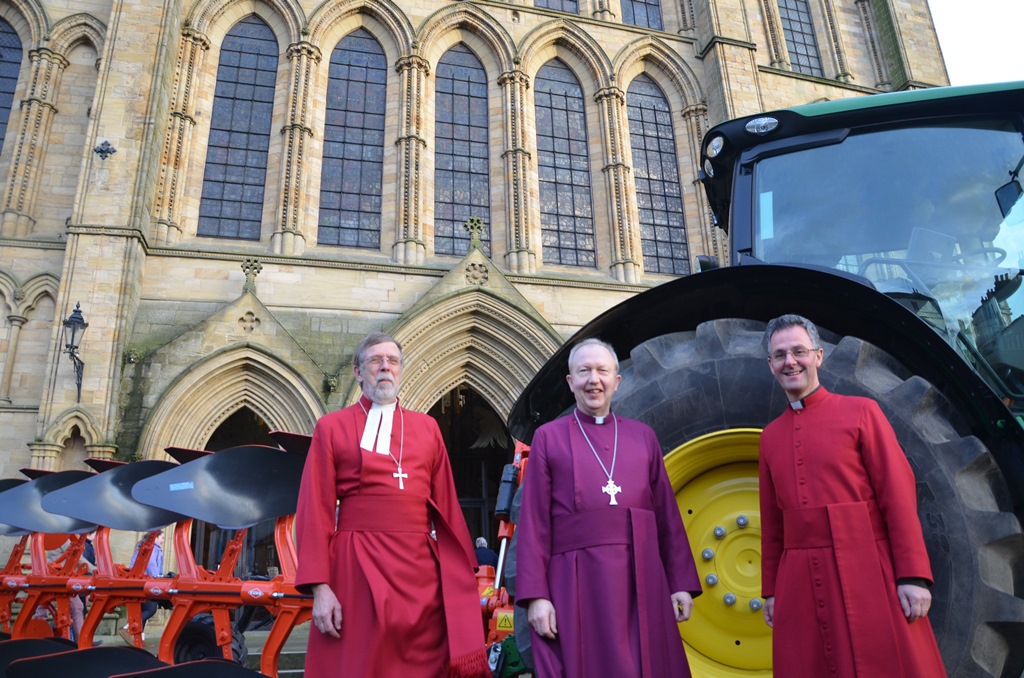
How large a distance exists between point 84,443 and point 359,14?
29.7 ft

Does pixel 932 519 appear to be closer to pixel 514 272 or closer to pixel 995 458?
pixel 995 458

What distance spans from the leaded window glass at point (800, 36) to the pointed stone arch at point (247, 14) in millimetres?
10816

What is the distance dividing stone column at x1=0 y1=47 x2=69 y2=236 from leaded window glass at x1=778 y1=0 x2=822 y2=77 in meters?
14.9

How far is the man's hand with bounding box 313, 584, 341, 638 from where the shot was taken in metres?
2.16

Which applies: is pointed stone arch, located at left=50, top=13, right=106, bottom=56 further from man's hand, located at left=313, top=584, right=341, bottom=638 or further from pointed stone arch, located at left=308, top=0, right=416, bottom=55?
man's hand, located at left=313, top=584, right=341, bottom=638

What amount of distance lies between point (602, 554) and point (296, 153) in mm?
11275

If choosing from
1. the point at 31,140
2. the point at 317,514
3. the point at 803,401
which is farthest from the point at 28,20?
the point at 803,401

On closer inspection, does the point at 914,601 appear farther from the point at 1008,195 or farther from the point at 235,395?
the point at 235,395

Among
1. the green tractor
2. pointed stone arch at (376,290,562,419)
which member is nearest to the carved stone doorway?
pointed stone arch at (376,290,562,419)

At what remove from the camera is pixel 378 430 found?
2.47 metres

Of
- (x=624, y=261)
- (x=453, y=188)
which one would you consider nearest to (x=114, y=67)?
(x=453, y=188)

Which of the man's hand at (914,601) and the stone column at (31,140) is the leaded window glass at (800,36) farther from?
the man's hand at (914,601)

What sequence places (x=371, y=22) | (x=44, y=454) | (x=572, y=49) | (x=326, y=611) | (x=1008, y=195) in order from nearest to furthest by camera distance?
1. (x=326, y=611)
2. (x=1008, y=195)
3. (x=44, y=454)
4. (x=371, y=22)
5. (x=572, y=49)

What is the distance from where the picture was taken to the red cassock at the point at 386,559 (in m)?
2.22
